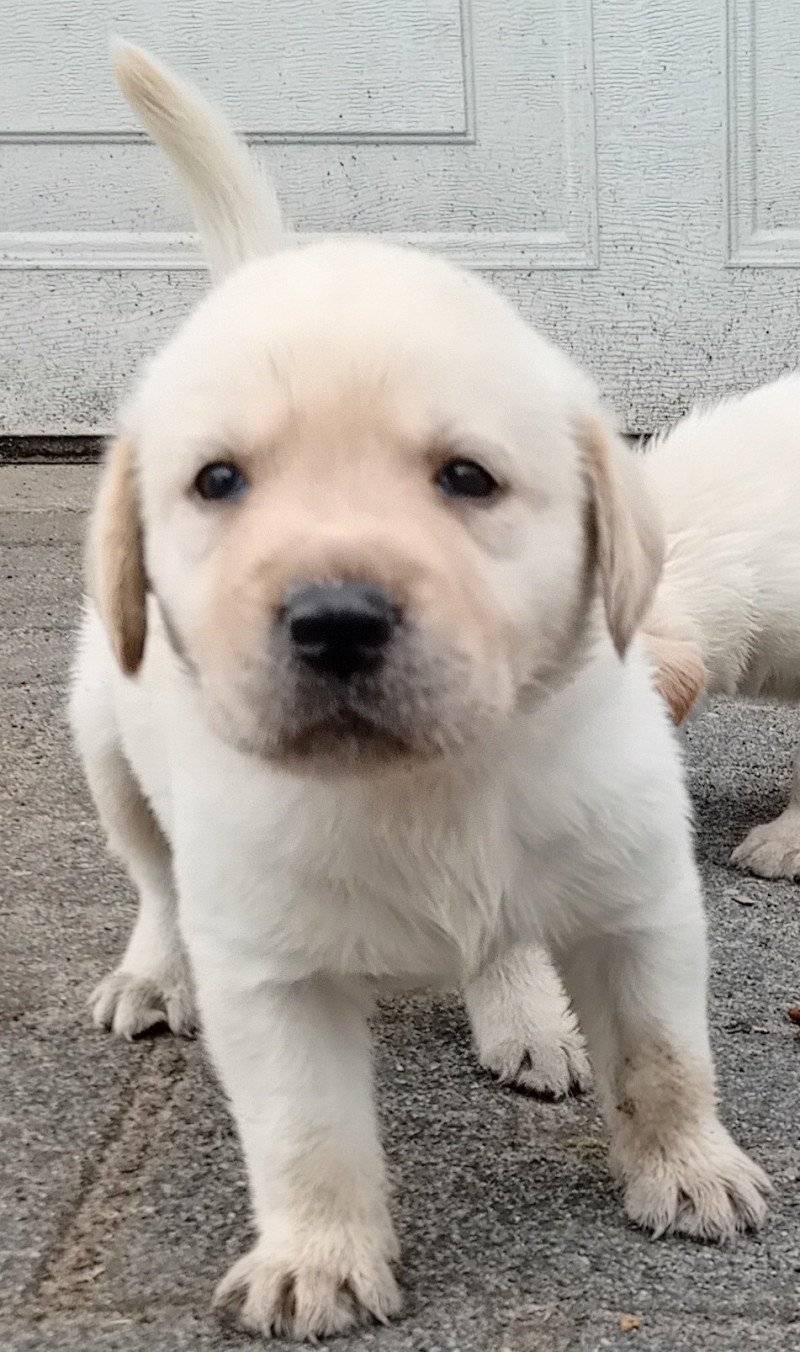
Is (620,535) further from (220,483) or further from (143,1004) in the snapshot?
(143,1004)

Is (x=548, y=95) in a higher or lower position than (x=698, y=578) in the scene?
→ higher

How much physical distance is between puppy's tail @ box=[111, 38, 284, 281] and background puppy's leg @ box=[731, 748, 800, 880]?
1.51 m

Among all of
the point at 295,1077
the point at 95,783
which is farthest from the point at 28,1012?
the point at 295,1077

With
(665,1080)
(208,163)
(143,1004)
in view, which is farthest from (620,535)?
(143,1004)

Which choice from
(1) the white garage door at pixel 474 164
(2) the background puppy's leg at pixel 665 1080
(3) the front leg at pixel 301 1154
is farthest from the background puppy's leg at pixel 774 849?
(1) the white garage door at pixel 474 164

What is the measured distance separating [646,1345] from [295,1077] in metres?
0.45

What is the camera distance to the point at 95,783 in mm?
2520

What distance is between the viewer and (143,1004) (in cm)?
238

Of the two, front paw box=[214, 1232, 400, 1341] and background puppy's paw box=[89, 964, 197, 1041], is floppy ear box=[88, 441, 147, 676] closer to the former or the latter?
front paw box=[214, 1232, 400, 1341]

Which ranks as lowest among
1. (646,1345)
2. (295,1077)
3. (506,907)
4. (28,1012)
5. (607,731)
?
(28,1012)

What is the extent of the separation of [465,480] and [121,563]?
1.37 ft

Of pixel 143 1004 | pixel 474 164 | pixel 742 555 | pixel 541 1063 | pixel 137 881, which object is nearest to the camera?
pixel 541 1063

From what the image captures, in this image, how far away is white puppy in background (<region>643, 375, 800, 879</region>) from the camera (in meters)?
2.83

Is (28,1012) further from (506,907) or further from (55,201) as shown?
(55,201)
